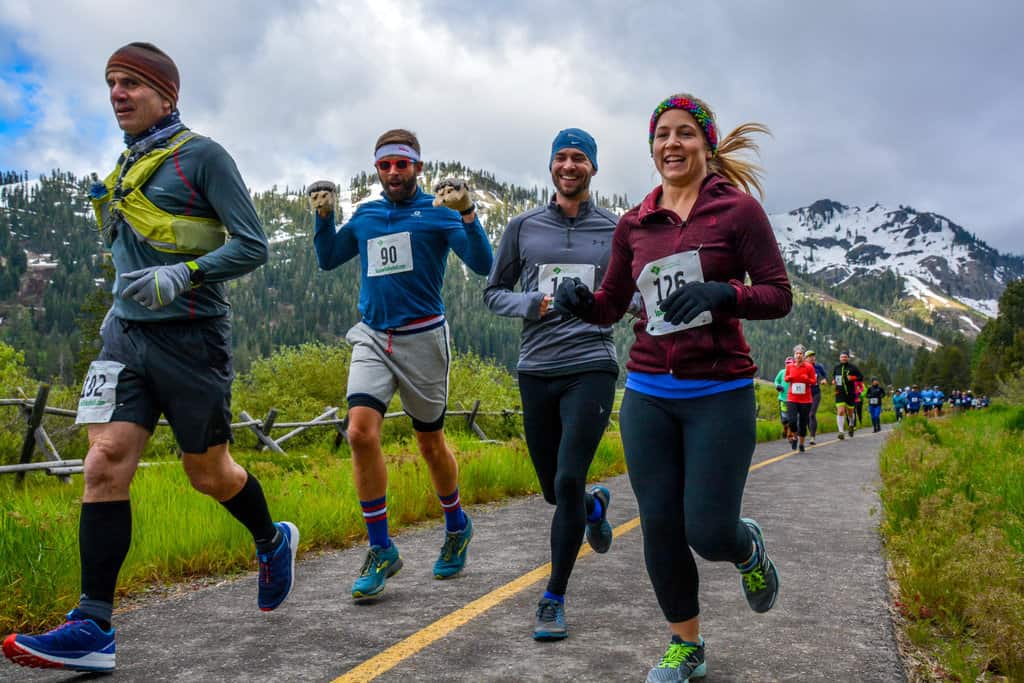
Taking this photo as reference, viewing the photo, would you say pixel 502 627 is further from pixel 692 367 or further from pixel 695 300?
pixel 695 300

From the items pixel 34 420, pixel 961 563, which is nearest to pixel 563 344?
pixel 961 563

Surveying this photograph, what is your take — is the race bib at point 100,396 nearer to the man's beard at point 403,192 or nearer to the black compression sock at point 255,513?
the black compression sock at point 255,513

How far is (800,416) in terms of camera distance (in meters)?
17.0

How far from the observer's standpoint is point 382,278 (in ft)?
15.3

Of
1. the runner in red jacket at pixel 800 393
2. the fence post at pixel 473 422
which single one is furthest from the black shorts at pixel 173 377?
the fence post at pixel 473 422

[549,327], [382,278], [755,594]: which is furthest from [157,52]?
[755,594]

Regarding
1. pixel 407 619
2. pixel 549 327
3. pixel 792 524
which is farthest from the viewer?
pixel 792 524

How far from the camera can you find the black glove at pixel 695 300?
9.26ft

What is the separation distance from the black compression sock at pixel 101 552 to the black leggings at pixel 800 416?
50.8 feet

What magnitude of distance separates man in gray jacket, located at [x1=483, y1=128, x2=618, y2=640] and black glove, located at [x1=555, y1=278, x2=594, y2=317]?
1.94 ft

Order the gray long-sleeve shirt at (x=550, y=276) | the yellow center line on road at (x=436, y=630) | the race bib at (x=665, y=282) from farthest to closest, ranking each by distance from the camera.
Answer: the gray long-sleeve shirt at (x=550, y=276), the yellow center line on road at (x=436, y=630), the race bib at (x=665, y=282)

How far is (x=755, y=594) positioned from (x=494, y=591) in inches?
65.9

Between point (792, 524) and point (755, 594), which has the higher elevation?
point (755, 594)

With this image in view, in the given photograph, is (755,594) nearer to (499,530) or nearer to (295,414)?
(499,530)
